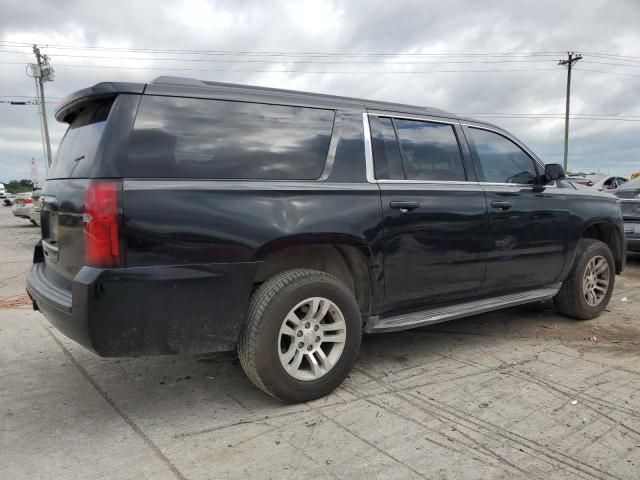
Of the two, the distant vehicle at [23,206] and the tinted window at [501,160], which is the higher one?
the tinted window at [501,160]

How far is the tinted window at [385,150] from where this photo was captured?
3695mm

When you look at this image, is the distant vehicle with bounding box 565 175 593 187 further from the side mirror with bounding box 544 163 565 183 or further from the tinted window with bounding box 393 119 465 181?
the tinted window with bounding box 393 119 465 181

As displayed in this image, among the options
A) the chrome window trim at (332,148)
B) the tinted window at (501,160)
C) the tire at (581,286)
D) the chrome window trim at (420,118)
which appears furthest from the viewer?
the tire at (581,286)

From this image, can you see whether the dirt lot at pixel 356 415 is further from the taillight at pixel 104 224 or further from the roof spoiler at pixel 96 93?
the roof spoiler at pixel 96 93

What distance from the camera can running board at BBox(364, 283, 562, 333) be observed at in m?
3.68

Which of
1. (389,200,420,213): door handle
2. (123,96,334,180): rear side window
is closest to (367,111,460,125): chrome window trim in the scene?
(123,96,334,180): rear side window

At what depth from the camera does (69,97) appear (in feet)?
10.7

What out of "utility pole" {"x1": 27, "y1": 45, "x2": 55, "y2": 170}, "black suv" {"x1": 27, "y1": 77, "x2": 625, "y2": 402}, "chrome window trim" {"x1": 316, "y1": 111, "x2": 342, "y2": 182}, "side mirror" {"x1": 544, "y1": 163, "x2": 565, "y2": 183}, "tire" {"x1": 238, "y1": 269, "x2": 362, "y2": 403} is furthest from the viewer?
"utility pole" {"x1": 27, "y1": 45, "x2": 55, "y2": 170}

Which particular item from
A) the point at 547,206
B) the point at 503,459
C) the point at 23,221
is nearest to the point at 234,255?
the point at 503,459

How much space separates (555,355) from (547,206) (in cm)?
130

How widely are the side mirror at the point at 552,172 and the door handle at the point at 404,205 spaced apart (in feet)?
5.93

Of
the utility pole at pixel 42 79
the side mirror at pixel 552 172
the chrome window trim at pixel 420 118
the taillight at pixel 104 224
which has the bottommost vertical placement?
the taillight at pixel 104 224

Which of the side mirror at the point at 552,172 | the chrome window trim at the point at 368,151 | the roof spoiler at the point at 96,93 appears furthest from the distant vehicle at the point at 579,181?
the roof spoiler at the point at 96,93

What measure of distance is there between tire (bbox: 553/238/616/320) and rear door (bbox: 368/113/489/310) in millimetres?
1466
